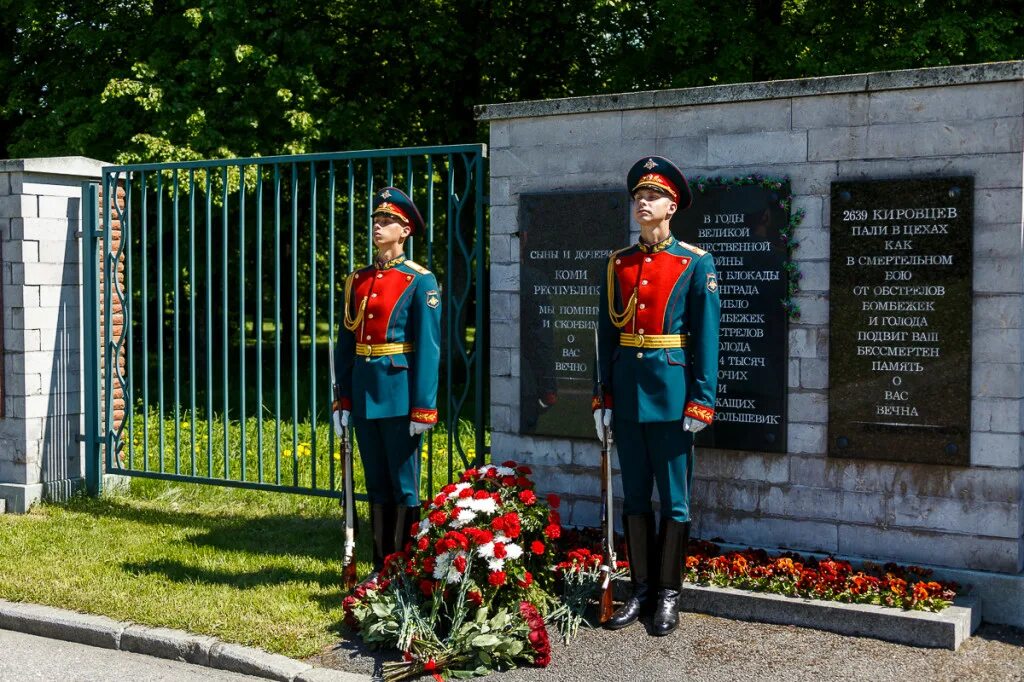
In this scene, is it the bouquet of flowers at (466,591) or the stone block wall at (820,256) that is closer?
the bouquet of flowers at (466,591)

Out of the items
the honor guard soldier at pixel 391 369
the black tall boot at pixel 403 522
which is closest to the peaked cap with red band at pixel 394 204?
the honor guard soldier at pixel 391 369

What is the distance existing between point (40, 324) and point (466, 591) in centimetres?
451

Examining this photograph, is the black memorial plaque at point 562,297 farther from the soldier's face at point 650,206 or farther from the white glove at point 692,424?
the white glove at point 692,424

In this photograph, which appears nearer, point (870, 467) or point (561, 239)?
point (870, 467)

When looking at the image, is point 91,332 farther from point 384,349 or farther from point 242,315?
point 384,349

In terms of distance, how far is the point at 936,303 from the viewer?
5.70 meters

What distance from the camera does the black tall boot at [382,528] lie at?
611cm

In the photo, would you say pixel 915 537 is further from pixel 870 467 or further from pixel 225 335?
pixel 225 335

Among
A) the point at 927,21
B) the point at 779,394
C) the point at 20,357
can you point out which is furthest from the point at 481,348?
the point at 927,21

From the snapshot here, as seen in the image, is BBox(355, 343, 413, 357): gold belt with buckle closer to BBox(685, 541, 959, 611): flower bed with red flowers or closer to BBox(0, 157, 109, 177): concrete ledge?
BBox(685, 541, 959, 611): flower bed with red flowers

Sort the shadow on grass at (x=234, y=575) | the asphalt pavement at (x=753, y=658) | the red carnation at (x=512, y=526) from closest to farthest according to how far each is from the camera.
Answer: the asphalt pavement at (x=753, y=658) → the red carnation at (x=512, y=526) → the shadow on grass at (x=234, y=575)

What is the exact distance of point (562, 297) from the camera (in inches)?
264

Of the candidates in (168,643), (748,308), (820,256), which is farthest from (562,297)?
(168,643)

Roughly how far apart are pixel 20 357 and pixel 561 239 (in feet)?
13.1
